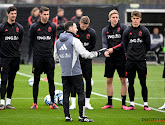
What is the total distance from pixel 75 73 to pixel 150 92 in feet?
19.8

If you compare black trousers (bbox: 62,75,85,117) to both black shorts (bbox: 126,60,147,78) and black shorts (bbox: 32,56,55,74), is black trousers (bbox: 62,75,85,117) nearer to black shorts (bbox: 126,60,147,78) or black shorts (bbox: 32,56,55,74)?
black shorts (bbox: 32,56,55,74)

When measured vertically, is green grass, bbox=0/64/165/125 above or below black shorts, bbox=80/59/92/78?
below

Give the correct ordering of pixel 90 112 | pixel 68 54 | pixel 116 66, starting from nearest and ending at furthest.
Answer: pixel 68 54
pixel 90 112
pixel 116 66

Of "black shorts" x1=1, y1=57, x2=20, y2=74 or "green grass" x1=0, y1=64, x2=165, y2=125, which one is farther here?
"black shorts" x1=1, y1=57, x2=20, y2=74

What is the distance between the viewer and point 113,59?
1176 cm

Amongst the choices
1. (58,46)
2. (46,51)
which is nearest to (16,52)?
(46,51)

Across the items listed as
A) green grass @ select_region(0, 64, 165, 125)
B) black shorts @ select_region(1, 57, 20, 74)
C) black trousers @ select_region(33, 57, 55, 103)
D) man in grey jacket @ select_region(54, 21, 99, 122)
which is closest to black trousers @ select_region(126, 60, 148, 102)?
green grass @ select_region(0, 64, 165, 125)

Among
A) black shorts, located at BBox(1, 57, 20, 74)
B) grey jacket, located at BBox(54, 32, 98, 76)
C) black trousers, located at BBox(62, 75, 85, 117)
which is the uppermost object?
grey jacket, located at BBox(54, 32, 98, 76)

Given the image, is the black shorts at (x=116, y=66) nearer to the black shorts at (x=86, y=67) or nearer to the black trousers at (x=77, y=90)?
the black shorts at (x=86, y=67)

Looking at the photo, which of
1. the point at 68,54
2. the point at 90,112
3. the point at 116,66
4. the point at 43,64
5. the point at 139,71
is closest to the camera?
the point at 68,54

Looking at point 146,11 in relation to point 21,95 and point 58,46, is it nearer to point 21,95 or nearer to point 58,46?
point 21,95

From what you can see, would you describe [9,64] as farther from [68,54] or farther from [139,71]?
[139,71]

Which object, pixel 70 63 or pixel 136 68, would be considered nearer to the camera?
pixel 70 63

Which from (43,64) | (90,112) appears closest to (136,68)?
(90,112)
